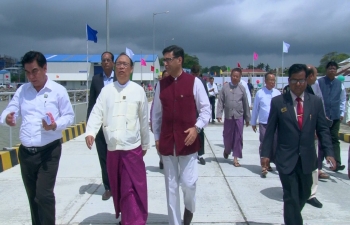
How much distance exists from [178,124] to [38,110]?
1.41 metres

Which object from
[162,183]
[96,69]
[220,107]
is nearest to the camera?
[162,183]

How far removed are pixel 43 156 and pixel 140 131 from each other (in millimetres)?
1013

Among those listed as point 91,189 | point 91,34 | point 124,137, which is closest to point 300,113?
point 124,137

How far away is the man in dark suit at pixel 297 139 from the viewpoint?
12.5 feet

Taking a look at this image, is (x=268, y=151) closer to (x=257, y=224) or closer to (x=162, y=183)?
(x=257, y=224)

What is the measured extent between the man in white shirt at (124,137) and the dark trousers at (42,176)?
42cm

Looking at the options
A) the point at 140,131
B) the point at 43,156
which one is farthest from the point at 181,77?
the point at 43,156

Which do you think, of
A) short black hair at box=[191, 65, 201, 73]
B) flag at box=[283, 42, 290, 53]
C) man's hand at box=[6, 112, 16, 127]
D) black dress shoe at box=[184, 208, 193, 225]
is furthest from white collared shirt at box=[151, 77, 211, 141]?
flag at box=[283, 42, 290, 53]

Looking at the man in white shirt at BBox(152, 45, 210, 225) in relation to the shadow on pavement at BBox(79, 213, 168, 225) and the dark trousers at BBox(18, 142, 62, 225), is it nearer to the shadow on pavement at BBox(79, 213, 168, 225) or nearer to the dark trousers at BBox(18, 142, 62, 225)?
the shadow on pavement at BBox(79, 213, 168, 225)

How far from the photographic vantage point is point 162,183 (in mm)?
6297

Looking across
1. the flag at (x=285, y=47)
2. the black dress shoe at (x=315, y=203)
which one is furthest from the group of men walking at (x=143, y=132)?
the flag at (x=285, y=47)

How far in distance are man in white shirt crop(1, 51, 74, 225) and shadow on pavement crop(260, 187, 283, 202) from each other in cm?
319

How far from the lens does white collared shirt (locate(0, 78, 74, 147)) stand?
3.73m

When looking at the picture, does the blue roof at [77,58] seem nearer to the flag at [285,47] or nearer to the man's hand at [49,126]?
the flag at [285,47]
